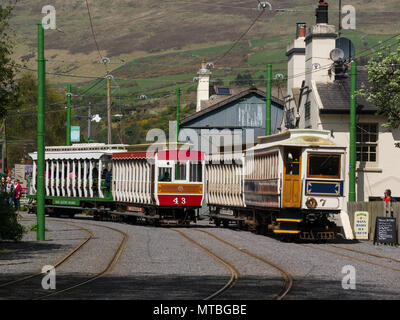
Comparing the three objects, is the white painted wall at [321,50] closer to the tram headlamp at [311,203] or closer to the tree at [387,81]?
the tree at [387,81]

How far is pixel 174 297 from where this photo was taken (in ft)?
41.0

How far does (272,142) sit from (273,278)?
1386cm

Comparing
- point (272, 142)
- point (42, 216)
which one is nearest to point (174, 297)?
point (42, 216)

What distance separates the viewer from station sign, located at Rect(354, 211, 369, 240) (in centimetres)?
2898

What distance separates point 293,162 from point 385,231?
143 inches

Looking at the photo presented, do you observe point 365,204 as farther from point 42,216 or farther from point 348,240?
point 42,216

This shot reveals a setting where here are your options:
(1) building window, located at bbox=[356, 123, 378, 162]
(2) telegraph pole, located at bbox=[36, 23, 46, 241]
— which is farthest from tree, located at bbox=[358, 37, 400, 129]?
(2) telegraph pole, located at bbox=[36, 23, 46, 241]

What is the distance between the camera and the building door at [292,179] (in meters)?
26.5

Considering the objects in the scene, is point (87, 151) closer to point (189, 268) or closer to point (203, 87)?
point (189, 268)

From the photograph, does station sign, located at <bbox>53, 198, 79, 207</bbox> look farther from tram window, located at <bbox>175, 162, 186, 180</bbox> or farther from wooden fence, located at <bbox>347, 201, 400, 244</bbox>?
wooden fence, located at <bbox>347, 201, 400, 244</bbox>

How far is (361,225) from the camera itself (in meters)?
29.2

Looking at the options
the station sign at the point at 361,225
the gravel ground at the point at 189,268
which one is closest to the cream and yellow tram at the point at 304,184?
the gravel ground at the point at 189,268

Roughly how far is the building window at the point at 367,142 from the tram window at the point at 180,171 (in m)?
8.35

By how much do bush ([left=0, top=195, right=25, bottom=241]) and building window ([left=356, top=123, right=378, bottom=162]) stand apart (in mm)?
18068
